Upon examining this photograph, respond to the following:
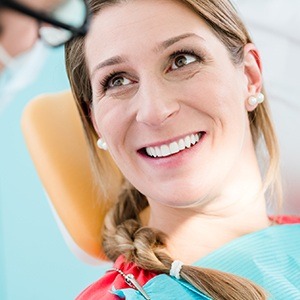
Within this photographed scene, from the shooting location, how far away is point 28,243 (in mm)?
2518

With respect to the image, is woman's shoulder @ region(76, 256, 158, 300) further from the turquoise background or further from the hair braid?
the turquoise background

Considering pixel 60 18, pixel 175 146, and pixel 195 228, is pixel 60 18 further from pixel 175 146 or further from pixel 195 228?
pixel 195 228

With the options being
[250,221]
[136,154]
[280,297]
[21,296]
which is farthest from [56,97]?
[21,296]

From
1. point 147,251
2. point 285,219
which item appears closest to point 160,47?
point 147,251

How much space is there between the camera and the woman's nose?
1200mm

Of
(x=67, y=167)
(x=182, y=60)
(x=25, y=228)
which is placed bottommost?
(x=25, y=228)

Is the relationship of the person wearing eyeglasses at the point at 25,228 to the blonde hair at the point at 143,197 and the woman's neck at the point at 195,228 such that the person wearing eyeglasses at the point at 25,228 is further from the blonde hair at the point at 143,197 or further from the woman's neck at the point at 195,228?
the woman's neck at the point at 195,228

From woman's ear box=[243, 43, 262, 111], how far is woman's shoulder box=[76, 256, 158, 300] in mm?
383

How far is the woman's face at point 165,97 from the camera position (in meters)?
1.23

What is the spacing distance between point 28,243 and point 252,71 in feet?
4.44

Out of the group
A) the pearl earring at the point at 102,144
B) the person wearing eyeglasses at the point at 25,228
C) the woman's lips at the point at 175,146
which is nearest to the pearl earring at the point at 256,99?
the woman's lips at the point at 175,146

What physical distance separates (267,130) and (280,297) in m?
0.39

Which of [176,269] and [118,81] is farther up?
[118,81]

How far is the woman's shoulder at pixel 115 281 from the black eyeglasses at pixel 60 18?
2.66 feet
